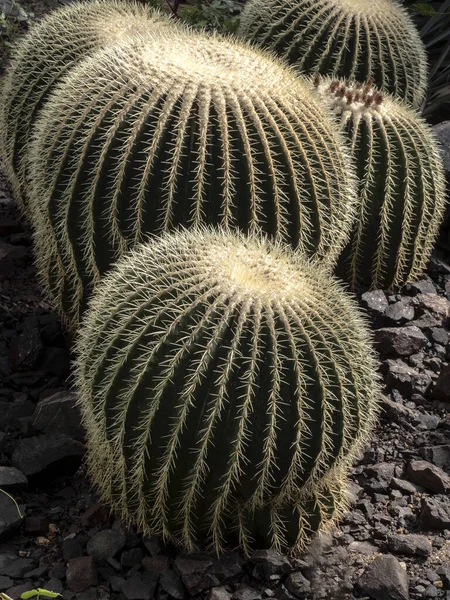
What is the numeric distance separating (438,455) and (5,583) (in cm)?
170

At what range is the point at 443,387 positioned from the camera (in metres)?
4.07

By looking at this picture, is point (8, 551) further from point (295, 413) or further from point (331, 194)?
point (331, 194)

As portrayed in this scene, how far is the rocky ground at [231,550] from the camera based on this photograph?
3014mm

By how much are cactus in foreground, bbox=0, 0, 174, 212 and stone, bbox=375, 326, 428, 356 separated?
1928mm

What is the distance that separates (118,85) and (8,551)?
185 cm

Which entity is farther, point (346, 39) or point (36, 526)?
point (346, 39)

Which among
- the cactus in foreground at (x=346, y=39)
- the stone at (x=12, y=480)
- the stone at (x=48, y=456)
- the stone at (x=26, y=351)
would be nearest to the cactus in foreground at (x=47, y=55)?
the cactus in foreground at (x=346, y=39)

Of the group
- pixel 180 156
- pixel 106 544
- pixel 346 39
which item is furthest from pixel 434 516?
pixel 346 39

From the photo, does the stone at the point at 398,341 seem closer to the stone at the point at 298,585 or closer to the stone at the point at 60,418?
the stone at the point at 60,418

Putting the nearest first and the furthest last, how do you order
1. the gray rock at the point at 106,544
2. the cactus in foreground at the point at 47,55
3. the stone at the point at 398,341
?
the gray rock at the point at 106,544 → the stone at the point at 398,341 → the cactus in foreground at the point at 47,55

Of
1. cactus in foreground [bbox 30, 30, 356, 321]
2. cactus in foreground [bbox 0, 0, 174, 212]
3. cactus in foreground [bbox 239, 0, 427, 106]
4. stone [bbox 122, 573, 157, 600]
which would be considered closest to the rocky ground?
stone [bbox 122, 573, 157, 600]

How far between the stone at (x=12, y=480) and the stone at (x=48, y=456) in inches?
1.9

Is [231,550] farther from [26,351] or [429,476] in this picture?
[26,351]

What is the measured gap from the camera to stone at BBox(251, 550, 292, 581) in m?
3.02
